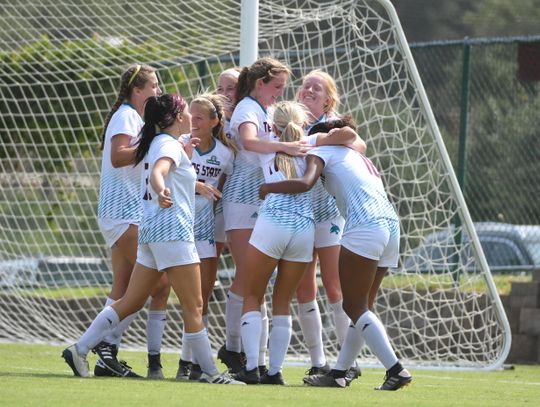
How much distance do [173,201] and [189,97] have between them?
5.24 metres

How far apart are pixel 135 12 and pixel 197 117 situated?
4.31 meters

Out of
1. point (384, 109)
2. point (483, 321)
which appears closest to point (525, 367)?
point (483, 321)

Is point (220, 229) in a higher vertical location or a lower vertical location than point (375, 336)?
higher

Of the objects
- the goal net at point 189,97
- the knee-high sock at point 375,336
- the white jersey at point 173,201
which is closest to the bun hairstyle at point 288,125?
the white jersey at point 173,201

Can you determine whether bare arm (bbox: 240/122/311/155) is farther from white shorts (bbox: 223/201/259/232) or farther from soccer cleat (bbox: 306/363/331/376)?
soccer cleat (bbox: 306/363/331/376)

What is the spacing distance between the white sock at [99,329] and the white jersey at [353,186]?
138 centimetres

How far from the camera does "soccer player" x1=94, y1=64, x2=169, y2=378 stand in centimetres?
726

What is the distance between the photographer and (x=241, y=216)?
7246mm

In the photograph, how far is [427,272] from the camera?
10039 mm

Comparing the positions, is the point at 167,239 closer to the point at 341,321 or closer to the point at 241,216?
the point at 241,216

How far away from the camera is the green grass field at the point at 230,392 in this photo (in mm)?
5523

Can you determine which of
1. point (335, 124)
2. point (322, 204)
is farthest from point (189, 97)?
point (335, 124)

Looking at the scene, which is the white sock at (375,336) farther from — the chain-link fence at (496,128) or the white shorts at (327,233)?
the chain-link fence at (496,128)

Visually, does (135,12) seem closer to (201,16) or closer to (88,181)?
(201,16)
